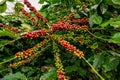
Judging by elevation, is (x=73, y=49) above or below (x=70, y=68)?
above

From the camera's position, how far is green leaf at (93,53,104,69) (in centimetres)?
136

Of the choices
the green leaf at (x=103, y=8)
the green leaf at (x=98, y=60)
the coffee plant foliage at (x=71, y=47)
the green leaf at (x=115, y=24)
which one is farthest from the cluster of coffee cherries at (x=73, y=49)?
the green leaf at (x=103, y=8)

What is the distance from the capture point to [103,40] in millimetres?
1483

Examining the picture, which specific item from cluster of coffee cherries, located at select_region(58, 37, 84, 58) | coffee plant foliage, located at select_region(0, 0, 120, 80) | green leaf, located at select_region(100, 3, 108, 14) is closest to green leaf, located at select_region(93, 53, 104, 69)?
coffee plant foliage, located at select_region(0, 0, 120, 80)

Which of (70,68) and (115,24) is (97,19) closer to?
(115,24)

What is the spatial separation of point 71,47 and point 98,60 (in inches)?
7.9

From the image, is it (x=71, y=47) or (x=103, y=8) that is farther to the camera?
(x=103, y=8)

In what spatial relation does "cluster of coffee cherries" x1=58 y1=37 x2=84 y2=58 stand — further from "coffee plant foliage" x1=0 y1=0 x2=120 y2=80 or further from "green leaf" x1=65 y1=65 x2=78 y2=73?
"green leaf" x1=65 y1=65 x2=78 y2=73

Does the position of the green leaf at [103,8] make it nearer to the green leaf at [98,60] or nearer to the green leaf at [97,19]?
the green leaf at [97,19]

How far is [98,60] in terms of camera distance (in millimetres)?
1377

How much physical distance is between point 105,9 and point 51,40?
369 mm

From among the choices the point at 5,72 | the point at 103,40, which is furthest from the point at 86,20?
the point at 5,72

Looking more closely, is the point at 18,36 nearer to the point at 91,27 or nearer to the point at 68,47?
the point at 68,47

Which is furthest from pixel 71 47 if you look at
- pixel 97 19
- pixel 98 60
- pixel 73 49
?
pixel 97 19
